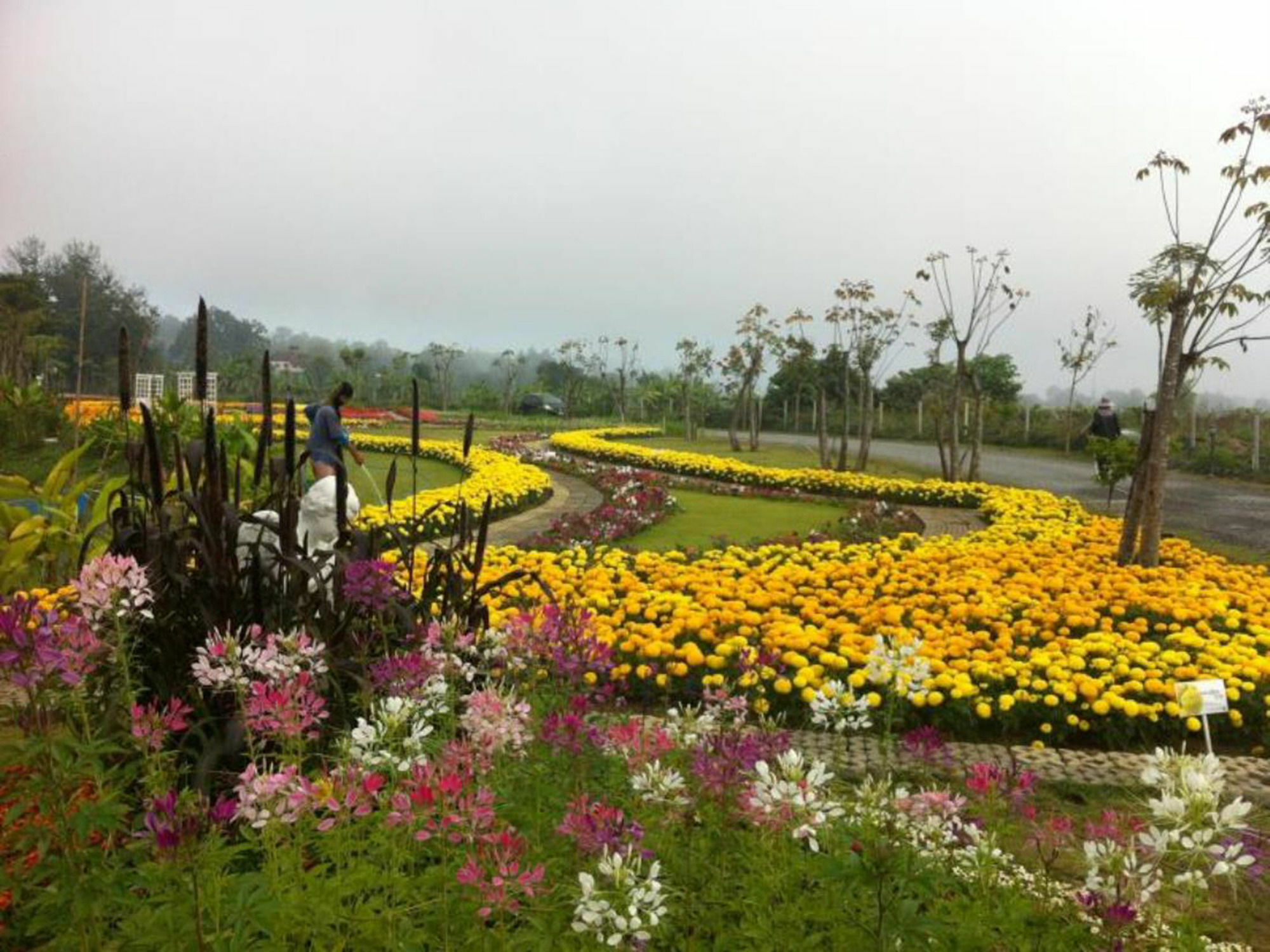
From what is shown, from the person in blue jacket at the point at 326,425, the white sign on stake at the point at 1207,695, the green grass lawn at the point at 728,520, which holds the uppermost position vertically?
the person in blue jacket at the point at 326,425

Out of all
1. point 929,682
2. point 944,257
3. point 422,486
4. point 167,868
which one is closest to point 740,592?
point 929,682

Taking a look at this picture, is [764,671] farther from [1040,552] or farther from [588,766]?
[1040,552]

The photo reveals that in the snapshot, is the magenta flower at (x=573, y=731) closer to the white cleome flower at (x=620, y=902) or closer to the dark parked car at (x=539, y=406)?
the white cleome flower at (x=620, y=902)

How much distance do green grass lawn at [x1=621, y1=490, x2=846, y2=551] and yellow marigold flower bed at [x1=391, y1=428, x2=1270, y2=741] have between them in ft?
6.44

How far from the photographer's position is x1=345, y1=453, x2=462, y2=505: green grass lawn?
12.6m

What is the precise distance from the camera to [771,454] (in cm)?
2581

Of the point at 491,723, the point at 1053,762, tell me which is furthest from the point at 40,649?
the point at 1053,762

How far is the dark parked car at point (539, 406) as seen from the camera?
53.3 m

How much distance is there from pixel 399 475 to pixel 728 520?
613cm

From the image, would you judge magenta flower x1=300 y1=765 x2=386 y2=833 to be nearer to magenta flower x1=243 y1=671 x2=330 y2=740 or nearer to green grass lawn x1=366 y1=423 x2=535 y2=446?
magenta flower x1=243 y1=671 x2=330 y2=740

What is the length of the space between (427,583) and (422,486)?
38.9ft

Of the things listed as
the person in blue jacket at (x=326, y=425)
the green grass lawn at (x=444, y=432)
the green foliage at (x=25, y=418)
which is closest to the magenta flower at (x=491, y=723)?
the person in blue jacket at (x=326, y=425)

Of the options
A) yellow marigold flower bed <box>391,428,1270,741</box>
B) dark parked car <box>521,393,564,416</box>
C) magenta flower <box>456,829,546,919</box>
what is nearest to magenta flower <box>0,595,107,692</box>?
magenta flower <box>456,829,546,919</box>

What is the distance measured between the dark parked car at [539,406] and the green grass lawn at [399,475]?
1245 inches
